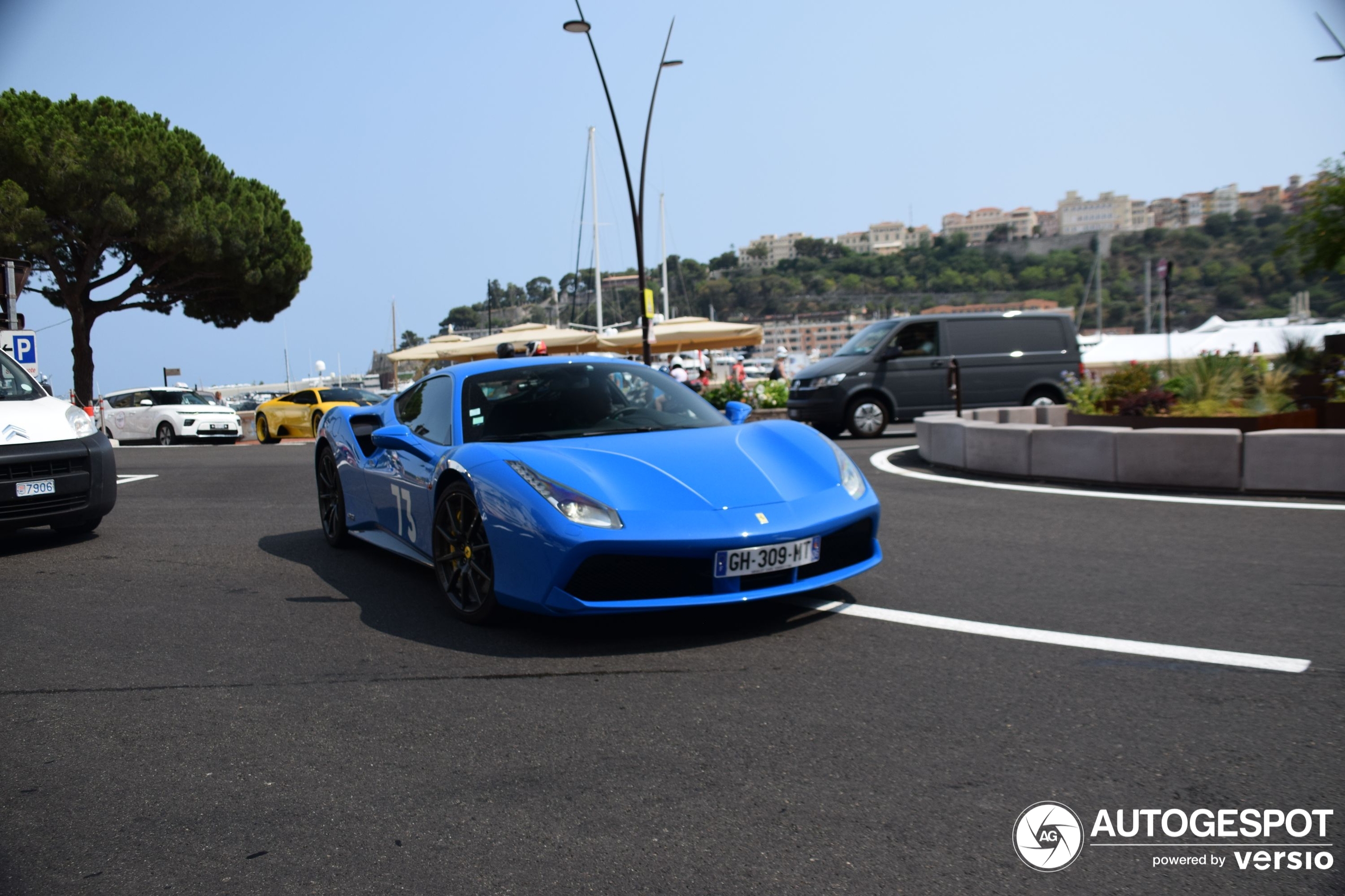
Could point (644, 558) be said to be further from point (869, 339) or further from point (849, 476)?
point (869, 339)

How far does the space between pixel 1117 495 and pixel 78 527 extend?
26.6ft

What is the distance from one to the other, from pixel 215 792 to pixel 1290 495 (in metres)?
8.08

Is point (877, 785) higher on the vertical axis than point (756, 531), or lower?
lower

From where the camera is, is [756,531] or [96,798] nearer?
[96,798]

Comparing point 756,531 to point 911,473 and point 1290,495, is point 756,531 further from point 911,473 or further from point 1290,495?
point 911,473

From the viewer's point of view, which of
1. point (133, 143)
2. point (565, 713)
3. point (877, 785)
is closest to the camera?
point (877, 785)

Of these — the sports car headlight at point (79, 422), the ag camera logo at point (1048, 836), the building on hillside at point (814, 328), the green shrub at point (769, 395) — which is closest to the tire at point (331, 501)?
the sports car headlight at point (79, 422)

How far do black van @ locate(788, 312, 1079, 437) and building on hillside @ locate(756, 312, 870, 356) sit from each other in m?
106

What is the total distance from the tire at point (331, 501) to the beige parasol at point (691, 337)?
20349 mm

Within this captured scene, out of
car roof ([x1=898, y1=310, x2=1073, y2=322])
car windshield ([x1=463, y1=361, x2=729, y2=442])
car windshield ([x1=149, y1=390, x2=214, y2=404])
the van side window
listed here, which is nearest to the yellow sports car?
car windshield ([x1=149, y1=390, x2=214, y2=404])

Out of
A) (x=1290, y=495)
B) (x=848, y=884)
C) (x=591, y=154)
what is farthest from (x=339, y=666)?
(x=591, y=154)

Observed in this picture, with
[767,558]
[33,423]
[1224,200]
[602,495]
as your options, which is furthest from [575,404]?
[1224,200]

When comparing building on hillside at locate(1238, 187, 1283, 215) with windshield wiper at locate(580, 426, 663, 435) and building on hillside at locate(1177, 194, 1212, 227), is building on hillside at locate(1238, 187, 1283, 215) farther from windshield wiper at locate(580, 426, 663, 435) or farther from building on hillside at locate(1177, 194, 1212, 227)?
windshield wiper at locate(580, 426, 663, 435)

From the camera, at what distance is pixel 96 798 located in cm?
296
